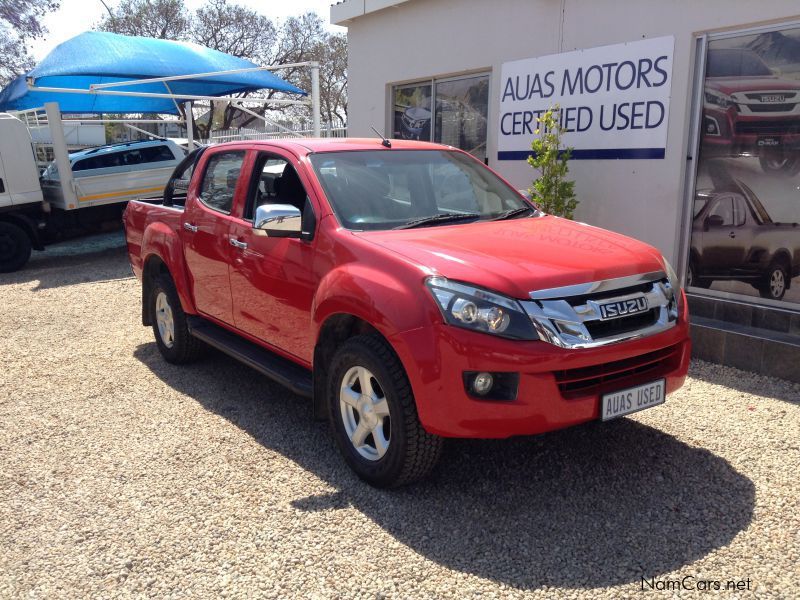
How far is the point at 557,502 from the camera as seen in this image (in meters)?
3.56

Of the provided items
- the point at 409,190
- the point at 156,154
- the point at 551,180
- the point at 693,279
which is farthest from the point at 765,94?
the point at 156,154

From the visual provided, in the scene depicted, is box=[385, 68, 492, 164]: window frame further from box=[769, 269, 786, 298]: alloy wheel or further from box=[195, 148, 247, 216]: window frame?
box=[195, 148, 247, 216]: window frame

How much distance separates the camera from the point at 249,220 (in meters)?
4.70

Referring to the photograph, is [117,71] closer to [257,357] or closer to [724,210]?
[257,357]

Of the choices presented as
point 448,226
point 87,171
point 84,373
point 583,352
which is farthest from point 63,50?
point 583,352

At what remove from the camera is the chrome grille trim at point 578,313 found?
322cm

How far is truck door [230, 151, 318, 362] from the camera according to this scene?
13.5ft

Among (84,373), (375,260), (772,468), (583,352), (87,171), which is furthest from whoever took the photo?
(87,171)

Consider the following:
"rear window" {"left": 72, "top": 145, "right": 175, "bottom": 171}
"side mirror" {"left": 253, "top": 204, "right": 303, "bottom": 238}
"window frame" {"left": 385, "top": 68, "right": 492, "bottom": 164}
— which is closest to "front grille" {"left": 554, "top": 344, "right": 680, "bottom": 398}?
"side mirror" {"left": 253, "top": 204, "right": 303, "bottom": 238}

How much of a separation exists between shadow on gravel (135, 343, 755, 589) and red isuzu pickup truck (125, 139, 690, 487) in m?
0.26

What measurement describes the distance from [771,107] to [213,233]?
184 inches

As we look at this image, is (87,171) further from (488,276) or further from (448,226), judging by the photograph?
(488,276)

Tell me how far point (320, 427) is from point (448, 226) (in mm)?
1563

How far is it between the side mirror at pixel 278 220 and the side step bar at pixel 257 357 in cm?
84
